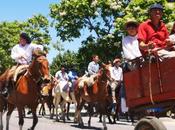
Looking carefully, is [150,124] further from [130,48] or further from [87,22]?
[87,22]

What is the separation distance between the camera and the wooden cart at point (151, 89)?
30.8ft

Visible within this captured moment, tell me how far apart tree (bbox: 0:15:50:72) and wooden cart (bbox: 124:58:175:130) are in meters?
56.6

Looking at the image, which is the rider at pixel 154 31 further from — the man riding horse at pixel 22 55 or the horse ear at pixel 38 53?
the man riding horse at pixel 22 55

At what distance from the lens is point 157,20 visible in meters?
10.2

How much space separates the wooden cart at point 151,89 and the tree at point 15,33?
56.6 metres

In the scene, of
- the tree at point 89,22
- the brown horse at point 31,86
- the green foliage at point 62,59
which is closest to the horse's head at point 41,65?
the brown horse at point 31,86

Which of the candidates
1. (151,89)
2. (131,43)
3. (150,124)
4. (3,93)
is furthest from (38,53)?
(150,124)

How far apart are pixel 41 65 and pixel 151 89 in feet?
17.6

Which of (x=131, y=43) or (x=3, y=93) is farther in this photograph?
(x=3, y=93)

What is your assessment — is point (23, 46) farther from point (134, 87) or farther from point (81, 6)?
point (81, 6)

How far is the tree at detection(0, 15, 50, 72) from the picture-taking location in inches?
2635

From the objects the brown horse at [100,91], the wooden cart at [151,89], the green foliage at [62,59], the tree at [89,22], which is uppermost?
the green foliage at [62,59]

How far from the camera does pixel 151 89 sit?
982 cm

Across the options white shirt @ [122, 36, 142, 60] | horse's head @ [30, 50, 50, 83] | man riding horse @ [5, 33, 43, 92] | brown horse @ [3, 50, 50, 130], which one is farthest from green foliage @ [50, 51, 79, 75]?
white shirt @ [122, 36, 142, 60]
